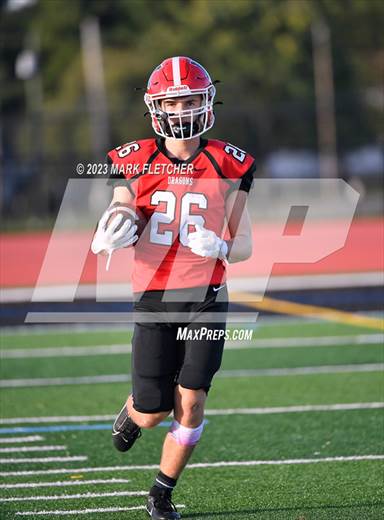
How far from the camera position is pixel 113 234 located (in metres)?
4.77

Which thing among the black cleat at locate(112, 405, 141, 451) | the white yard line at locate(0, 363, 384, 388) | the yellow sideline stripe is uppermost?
the black cleat at locate(112, 405, 141, 451)

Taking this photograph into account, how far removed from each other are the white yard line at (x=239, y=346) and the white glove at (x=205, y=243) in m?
5.12

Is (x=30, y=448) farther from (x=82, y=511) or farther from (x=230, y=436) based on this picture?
(x=82, y=511)

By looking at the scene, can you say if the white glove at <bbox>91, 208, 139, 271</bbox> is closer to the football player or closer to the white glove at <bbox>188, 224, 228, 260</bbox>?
the football player

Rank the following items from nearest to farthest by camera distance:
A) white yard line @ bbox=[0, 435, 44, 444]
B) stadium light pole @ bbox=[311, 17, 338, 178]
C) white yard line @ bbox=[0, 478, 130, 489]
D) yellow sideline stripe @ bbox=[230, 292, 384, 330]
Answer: white yard line @ bbox=[0, 478, 130, 489], white yard line @ bbox=[0, 435, 44, 444], yellow sideline stripe @ bbox=[230, 292, 384, 330], stadium light pole @ bbox=[311, 17, 338, 178]

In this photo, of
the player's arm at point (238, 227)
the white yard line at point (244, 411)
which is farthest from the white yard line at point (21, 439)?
the player's arm at point (238, 227)

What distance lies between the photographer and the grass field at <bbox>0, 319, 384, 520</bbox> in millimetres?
5191

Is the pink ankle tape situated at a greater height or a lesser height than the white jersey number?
lesser

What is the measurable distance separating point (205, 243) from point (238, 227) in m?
0.36

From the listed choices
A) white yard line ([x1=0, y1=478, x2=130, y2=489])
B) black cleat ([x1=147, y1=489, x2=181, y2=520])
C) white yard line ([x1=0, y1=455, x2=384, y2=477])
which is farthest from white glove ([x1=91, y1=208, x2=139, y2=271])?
white yard line ([x1=0, y1=455, x2=384, y2=477])

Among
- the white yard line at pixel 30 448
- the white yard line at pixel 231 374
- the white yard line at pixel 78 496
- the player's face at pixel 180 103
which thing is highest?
the player's face at pixel 180 103

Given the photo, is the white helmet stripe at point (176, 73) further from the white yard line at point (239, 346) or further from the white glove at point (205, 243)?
the white yard line at point (239, 346)

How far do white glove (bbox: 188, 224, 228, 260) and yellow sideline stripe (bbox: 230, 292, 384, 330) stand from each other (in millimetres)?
6140

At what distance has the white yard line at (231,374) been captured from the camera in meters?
8.58
